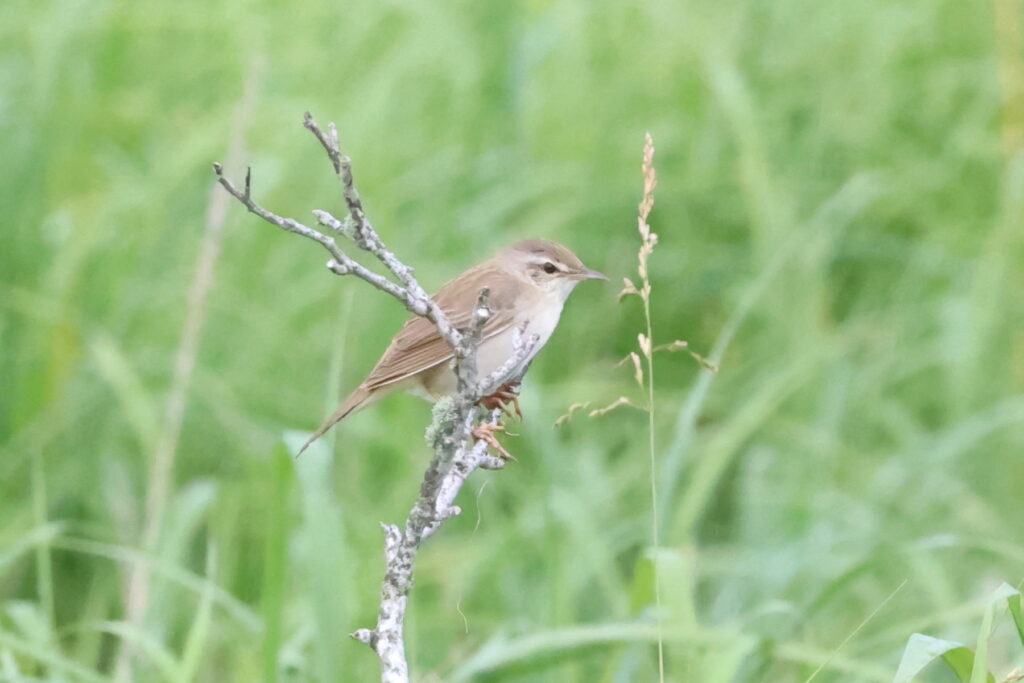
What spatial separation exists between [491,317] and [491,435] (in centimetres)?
107

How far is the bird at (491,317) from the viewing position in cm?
319

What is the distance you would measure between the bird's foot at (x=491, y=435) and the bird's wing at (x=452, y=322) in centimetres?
77

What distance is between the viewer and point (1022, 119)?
5.96 m

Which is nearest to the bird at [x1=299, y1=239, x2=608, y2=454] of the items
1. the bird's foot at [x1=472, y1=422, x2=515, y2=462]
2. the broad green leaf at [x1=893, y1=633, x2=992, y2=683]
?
the bird's foot at [x1=472, y1=422, x2=515, y2=462]

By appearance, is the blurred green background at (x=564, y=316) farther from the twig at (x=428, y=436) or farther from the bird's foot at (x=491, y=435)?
the twig at (x=428, y=436)

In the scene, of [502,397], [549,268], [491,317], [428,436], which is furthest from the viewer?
[549,268]

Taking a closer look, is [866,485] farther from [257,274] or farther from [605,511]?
[257,274]

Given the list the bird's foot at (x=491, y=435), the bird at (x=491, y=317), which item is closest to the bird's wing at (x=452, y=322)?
the bird at (x=491, y=317)

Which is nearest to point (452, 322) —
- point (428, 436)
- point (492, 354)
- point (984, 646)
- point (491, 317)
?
point (491, 317)

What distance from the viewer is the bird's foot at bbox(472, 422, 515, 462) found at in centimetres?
213

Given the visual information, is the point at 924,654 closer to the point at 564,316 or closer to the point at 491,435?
the point at 491,435

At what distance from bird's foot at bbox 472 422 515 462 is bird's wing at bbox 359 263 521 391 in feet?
2.53

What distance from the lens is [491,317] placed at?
3.30m

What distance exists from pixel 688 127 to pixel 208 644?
3199mm
